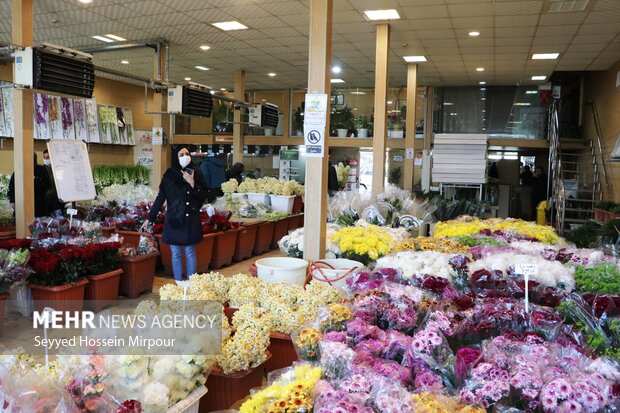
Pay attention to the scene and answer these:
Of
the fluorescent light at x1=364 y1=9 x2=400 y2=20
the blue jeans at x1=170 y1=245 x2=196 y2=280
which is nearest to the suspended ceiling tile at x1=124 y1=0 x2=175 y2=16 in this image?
the fluorescent light at x1=364 y1=9 x2=400 y2=20

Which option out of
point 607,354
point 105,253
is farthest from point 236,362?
point 105,253

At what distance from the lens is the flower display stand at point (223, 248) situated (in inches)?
285

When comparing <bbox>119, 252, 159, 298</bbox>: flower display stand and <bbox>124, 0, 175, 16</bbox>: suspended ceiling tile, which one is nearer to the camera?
<bbox>119, 252, 159, 298</bbox>: flower display stand

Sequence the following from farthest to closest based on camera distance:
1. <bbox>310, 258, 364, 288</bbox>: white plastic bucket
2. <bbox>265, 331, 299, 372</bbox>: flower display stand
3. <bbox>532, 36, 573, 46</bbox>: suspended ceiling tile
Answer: <bbox>532, 36, 573, 46</bbox>: suspended ceiling tile → <bbox>310, 258, 364, 288</bbox>: white plastic bucket → <bbox>265, 331, 299, 372</bbox>: flower display stand

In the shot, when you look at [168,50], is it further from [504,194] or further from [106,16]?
[504,194]

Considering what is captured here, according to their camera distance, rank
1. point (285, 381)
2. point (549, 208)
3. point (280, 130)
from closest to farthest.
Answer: point (285, 381) → point (549, 208) → point (280, 130)

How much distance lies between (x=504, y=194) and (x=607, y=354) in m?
10.3

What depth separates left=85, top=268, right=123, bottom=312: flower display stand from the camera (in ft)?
16.6

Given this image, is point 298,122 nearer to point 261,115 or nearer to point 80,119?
point 261,115

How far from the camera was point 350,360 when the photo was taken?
5.97 ft

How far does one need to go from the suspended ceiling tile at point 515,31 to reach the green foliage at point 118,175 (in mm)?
8568

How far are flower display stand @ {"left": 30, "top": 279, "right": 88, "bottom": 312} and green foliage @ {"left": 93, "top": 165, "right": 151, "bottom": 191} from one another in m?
6.95

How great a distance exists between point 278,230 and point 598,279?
682 centimetres

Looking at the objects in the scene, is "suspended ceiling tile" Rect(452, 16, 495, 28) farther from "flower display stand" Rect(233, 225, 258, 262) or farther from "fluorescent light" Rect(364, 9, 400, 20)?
"flower display stand" Rect(233, 225, 258, 262)
